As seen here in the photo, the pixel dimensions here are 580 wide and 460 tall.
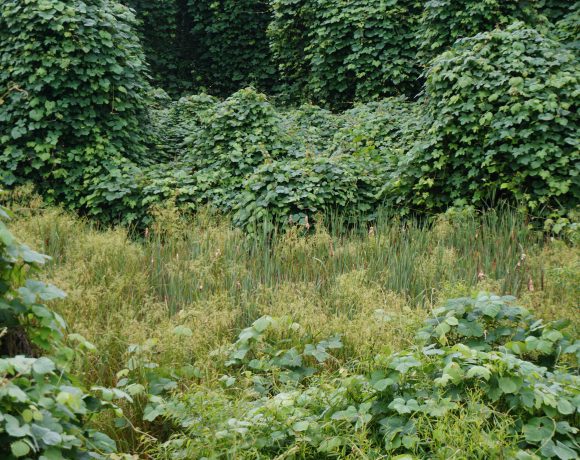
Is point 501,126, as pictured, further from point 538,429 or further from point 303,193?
→ point 538,429

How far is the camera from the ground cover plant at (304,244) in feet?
10.2

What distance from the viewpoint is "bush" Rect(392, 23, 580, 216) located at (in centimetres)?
688

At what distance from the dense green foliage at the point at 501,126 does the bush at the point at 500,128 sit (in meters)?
0.01

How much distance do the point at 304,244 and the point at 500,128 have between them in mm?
2731

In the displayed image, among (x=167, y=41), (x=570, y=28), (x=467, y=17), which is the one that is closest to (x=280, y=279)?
(x=467, y=17)

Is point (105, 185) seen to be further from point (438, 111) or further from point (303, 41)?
point (303, 41)

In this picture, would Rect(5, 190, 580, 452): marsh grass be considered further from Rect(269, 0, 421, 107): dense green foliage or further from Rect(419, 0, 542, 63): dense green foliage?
Rect(269, 0, 421, 107): dense green foliage

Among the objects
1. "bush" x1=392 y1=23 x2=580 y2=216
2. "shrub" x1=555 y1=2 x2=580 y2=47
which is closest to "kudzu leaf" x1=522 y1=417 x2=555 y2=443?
"bush" x1=392 y1=23 x2=580 y2=216

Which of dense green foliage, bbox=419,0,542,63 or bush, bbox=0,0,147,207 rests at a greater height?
dense green foliage, bbox=419,0,542,63

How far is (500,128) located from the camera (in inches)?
280

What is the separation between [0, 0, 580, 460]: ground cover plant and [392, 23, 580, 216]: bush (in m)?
0.03

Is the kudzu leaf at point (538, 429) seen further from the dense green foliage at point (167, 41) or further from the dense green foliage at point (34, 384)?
the dense green foliage at point (167, 41)

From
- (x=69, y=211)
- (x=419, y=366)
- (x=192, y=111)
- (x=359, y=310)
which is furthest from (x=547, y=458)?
(x=192, y=111)

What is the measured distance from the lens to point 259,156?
871 cm
